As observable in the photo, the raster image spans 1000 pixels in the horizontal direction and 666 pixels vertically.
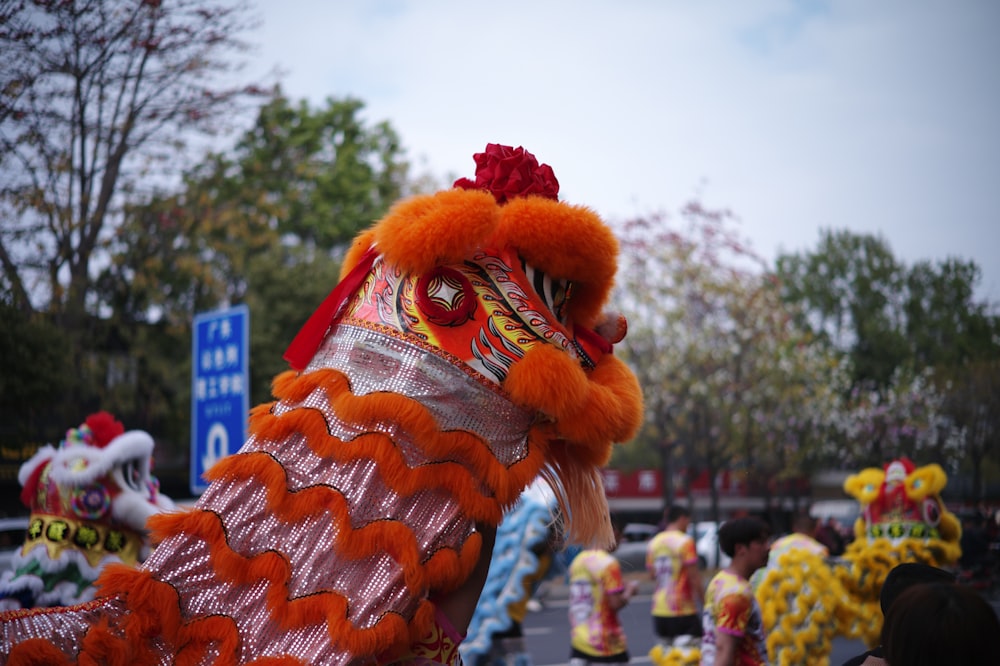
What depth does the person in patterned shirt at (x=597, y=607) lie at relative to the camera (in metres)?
6.80

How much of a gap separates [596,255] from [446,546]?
88 centimetres

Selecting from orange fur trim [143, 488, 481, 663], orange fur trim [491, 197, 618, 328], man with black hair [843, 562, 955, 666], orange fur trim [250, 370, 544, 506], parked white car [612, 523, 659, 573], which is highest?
orange fur trim [491, 197, 618, 328]

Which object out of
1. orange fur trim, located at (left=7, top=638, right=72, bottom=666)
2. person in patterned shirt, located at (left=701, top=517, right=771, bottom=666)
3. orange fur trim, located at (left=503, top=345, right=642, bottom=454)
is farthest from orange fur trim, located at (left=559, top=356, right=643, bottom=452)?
person in patterned shirt, located at (left=701, top=517, right=771, bottom=666)

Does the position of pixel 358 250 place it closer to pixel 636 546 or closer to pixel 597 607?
pixel 597 607

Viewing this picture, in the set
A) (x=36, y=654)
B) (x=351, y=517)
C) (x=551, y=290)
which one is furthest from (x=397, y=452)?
(x=36, y=654)

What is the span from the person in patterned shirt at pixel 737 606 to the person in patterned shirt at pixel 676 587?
2305 millimetres

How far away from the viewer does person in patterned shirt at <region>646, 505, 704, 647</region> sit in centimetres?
736

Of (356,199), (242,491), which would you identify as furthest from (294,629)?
(356,199)

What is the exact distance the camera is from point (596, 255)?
8.42 ft

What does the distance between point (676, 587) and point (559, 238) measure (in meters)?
5.59

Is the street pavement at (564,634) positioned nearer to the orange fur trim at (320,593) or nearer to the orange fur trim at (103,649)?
the orange fur trim at (320,593)

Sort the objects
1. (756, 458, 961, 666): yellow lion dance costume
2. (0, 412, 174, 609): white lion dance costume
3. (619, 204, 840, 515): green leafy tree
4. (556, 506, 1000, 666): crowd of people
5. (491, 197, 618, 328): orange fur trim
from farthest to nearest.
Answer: (619, 204, 840, 515): green leafy tree
(756, 458, 961, 666): yellow lion dance costume
(0, 412, 174, 609): white lion dance costume
(491, 197, 618, 328): orange fur trim
(556, 506, 1000, 666): crowd of people

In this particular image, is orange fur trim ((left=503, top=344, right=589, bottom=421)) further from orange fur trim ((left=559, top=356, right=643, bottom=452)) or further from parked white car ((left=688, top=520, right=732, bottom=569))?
parked white car ((left=688, top=520, right=732, bottom=569))

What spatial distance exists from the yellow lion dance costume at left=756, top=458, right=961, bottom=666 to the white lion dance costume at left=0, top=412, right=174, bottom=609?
135 inches
